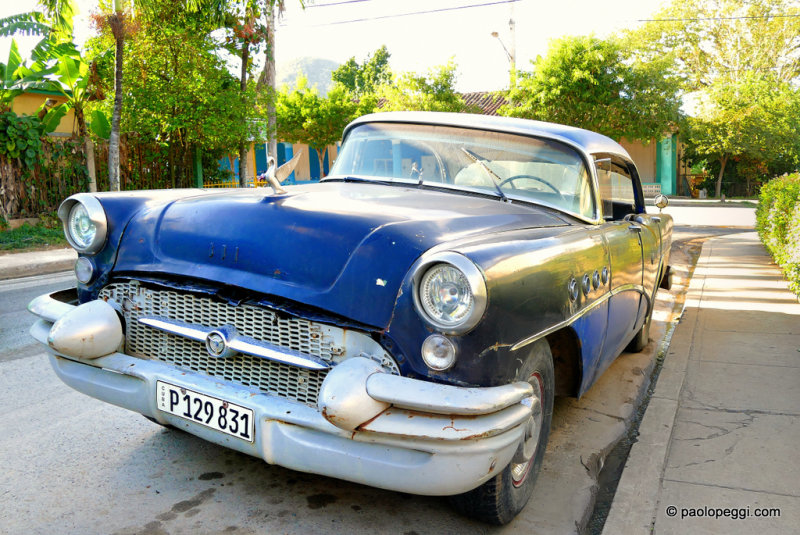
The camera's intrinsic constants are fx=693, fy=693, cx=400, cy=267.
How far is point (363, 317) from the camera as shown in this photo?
2367 millimetres

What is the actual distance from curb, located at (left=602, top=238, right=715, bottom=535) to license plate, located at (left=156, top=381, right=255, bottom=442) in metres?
1.47

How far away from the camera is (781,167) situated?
34.8 m

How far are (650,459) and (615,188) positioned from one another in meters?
1.87

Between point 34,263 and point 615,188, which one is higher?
point 615,188

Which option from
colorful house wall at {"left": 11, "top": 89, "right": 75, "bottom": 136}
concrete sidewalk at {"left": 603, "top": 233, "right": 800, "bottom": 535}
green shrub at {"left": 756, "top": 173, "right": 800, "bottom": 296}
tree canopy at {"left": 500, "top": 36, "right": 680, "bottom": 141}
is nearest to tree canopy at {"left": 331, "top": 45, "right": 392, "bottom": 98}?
tree canopy at {"left": 500, "top": 36, "right": 680, "bottom": 141}

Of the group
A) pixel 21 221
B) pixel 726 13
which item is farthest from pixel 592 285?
pixel 726 13

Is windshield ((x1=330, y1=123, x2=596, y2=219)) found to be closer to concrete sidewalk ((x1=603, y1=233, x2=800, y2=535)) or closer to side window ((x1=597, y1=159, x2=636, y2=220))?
side window ((x1=597, y1=159, x2=636, y2=220))

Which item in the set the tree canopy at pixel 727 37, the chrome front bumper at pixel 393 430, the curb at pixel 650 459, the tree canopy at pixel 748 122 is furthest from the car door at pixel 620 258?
the tree canopy at pixel 727 37

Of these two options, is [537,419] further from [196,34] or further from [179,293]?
[196,34]

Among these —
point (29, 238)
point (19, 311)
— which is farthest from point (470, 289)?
point (29, 238)

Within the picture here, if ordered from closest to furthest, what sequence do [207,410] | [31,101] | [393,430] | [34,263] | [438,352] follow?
[393,430] → [438,352] → [207,410] → [34,263] → [31,101]

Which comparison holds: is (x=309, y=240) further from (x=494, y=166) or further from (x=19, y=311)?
(x=19, y=311)

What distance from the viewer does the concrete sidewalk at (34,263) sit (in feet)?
32.4

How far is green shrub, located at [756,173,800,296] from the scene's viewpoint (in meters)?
6.98
